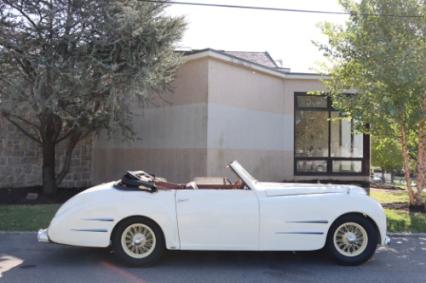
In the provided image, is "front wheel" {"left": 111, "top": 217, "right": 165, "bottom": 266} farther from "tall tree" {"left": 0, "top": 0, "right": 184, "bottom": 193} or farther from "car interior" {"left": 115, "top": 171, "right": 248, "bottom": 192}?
"tall tree" {"left": 0, "top": 0, "right": 184, "bottom": 193}

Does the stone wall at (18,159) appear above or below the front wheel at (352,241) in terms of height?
above

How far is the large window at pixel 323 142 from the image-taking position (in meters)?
16.6

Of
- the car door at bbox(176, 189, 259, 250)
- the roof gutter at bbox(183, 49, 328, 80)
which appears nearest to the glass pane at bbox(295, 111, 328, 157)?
the roof gutter at bbox(183, 49, 328, 80)

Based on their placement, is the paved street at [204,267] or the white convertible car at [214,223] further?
the white convertible car at [214,223]

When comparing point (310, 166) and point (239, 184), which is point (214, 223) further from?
point (310, 166)

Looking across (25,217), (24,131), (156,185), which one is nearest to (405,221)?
(156,185)

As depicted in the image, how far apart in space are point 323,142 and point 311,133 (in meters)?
0.55

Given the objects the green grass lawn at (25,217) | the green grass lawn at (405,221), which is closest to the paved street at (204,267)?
the green grass lawn at (25,217)

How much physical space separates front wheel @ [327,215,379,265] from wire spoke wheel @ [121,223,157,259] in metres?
2.37

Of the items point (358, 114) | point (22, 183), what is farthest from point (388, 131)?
point (22, 183)

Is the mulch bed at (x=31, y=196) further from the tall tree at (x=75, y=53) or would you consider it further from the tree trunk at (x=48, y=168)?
the tall tree at (x=75, y=53)

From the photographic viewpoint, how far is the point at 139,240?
6.29 metres

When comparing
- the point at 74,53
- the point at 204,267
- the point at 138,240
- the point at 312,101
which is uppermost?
the point at 74,53

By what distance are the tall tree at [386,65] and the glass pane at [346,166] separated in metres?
4.48
